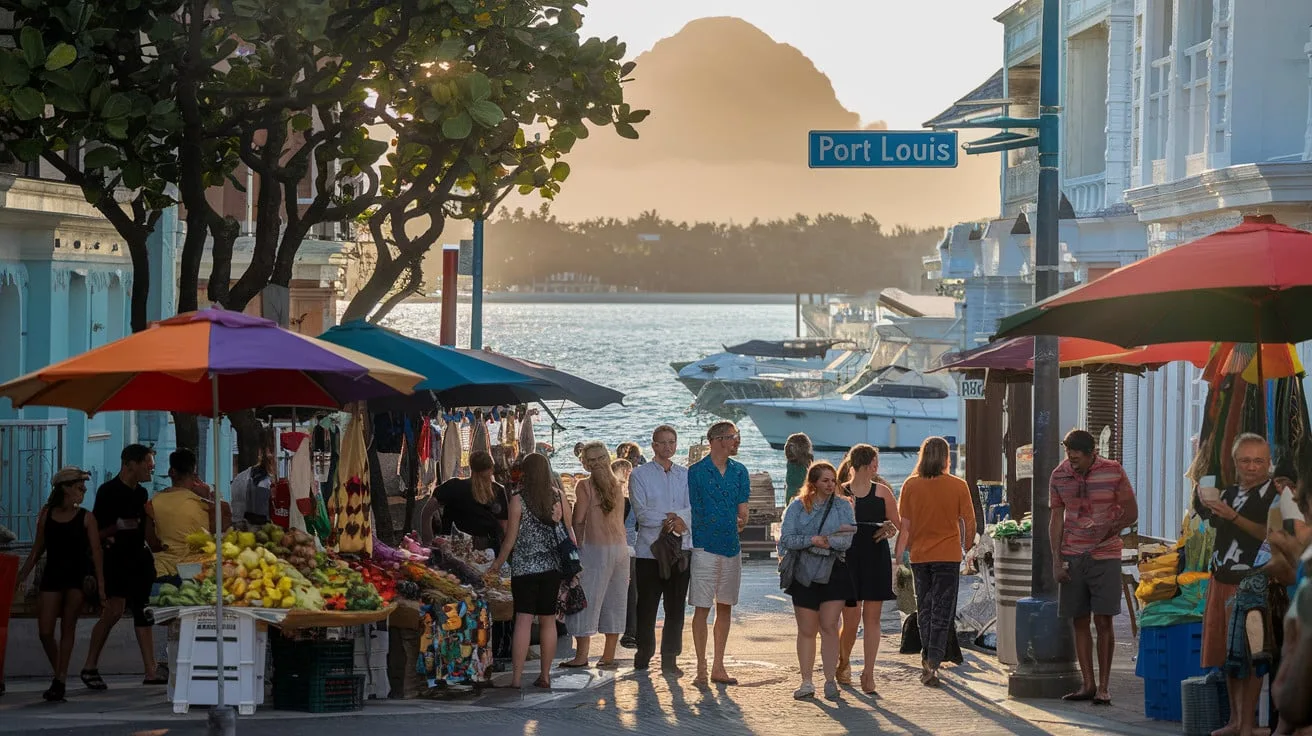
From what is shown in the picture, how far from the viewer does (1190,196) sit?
1872 cm

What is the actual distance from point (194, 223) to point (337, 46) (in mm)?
1808

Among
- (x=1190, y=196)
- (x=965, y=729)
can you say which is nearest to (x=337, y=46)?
(x=965, y=729)

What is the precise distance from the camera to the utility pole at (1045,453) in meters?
12.7

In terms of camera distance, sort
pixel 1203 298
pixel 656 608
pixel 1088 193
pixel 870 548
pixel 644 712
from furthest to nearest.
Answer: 1. pixel 1088 193
2. pixel 656 608
3. pixel 870 548
4. pixel 644 712
5. pixel 1203 298

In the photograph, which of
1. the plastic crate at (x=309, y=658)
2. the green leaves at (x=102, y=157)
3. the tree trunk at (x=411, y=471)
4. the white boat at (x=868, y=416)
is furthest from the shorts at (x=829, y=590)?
the white boat at (x=868, y=416)

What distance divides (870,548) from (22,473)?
8331 millimetres

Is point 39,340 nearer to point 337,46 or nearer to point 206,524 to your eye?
point 337,46

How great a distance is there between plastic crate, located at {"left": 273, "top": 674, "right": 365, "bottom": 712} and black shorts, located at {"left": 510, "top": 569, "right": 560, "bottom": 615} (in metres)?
1.56

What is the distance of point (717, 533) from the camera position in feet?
44.8

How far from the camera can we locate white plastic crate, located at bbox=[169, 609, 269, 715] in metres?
11.6

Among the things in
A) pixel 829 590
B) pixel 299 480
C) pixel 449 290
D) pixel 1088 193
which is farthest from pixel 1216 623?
pixel 1088 193

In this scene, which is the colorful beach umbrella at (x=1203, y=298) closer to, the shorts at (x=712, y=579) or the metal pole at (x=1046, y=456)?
the metal pole at (x=1046, y=456)

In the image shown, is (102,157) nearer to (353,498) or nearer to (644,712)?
(353,498)

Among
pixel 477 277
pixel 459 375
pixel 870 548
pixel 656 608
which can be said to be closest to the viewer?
pixel 870 548
